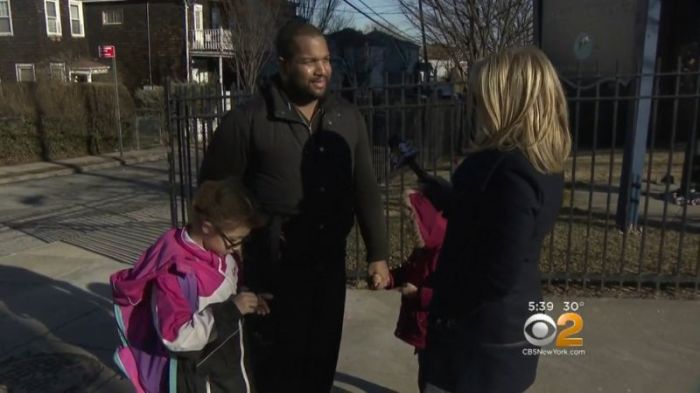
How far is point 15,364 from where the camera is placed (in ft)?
12.2

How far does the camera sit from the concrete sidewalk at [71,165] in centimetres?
1369

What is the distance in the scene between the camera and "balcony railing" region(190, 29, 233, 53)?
28.6 meters

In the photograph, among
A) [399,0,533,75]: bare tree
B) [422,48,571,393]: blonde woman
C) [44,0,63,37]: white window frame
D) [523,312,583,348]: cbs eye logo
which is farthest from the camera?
[44,0,63,37]: white window frame

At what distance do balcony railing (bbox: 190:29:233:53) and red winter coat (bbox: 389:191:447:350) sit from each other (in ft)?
89.8

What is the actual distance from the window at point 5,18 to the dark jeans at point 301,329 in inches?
1163

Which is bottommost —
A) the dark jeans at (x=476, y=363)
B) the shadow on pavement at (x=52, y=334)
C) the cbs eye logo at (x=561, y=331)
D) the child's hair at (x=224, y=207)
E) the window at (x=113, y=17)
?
the shadow on pavement at (x=52, y=334)

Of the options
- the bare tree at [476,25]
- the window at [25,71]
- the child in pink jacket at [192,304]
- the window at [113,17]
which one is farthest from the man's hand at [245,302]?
the window at [113,17]

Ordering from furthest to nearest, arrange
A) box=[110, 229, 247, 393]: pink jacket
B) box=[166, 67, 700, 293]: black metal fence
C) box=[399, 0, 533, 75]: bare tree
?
box=[399, 0, 533, 75]: bare tree
box=[166, 67, 700, 293]: black metal fence
box=[110, 229, 247, 393]: pink jacket

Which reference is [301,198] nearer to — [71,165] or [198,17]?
[71,165]

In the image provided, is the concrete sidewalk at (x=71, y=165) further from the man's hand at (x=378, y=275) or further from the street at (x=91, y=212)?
the man's hand at (x=378, y=275)

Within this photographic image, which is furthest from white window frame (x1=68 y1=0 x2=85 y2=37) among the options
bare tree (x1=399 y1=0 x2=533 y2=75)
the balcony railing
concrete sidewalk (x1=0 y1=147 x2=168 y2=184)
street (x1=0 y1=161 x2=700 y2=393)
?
street (x1=0 y1=161 x2=700 y2=393)

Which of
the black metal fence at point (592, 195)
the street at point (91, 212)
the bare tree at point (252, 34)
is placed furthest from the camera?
the bare tree at point (252, 34)

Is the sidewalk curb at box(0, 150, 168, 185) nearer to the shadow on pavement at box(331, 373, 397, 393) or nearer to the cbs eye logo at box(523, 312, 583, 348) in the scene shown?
the shadow on pavement at box(331, 373, 397, 393)

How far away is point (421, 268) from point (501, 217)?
812mm
